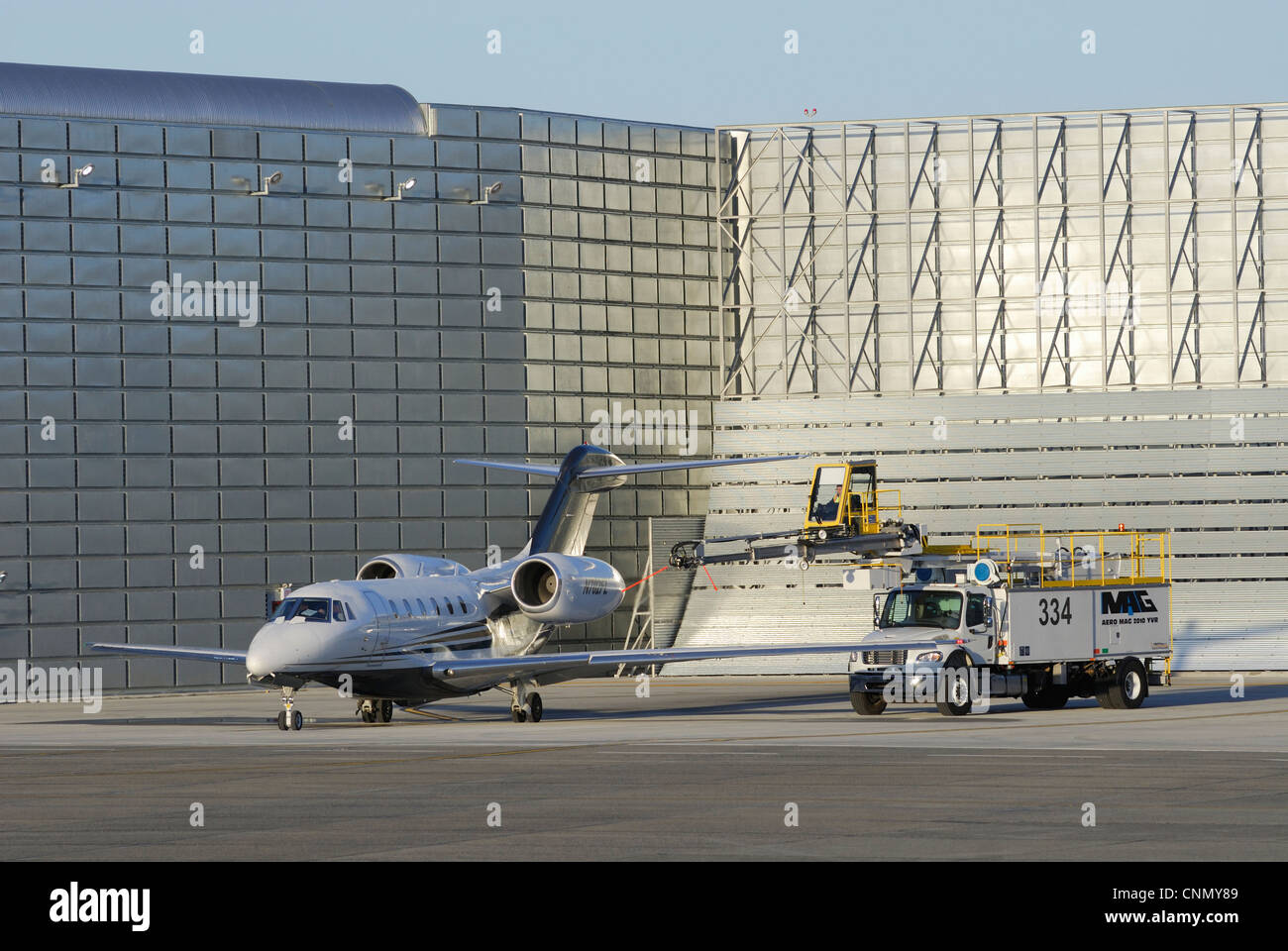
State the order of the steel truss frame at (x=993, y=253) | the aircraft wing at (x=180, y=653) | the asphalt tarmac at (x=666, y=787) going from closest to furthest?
the asphalt tarmac at (x=666, y=787)
the aircraft wing at (x=180, y=653)
the steel truss frame at (x=993, y=253)

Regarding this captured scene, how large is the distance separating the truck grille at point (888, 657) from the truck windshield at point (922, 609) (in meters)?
1.09

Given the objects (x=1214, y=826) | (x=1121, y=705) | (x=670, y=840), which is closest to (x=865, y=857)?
(x=670, y=840)

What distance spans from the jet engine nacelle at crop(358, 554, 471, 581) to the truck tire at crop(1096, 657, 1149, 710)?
13.7m

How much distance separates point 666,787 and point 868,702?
47.7 feet

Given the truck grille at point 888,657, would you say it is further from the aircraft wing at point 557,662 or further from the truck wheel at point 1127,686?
the truck wheel at point 1127,686

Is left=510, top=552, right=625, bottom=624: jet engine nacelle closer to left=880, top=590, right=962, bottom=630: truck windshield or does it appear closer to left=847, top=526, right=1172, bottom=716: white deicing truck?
left=847, top=526, right=1172, bottom=716: white deicing truck

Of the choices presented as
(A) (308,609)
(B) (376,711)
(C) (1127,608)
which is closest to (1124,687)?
(C) (1127,608)

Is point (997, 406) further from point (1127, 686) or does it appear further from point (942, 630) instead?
point (942, 630)

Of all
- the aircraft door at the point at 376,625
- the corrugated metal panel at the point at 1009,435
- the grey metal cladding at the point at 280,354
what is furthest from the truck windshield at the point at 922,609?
the corrugated metal panel at the point at 1009,435

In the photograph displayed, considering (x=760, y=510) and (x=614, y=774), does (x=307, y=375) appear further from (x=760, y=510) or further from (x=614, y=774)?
(x=614, y=774)

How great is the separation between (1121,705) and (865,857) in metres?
23.2

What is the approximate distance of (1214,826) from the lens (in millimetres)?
16500

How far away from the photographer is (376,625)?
3291 cm

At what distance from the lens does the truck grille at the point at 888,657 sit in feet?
112
